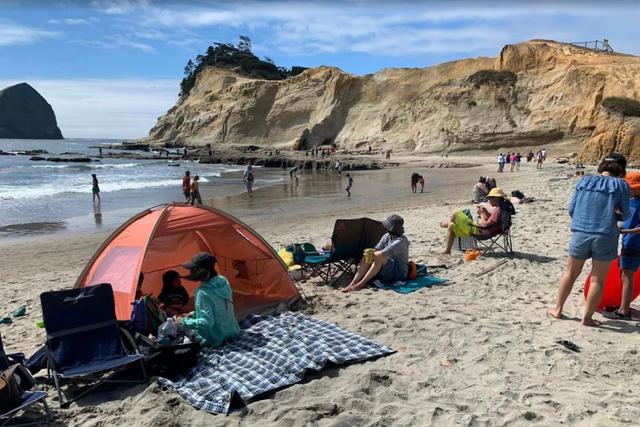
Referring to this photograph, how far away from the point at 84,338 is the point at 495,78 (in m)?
50.2

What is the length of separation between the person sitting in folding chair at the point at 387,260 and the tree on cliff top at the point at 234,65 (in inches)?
3375

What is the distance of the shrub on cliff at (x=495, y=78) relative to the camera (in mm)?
48375

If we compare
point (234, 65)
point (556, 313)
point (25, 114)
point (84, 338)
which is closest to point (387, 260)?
point (556, 313)

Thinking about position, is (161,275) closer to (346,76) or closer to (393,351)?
(393,351)

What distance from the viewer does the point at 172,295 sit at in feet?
18.7

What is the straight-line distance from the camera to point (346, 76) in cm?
6400

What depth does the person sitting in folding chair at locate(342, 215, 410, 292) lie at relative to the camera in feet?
21.4

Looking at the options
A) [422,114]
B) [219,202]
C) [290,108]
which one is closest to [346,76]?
[290,108]

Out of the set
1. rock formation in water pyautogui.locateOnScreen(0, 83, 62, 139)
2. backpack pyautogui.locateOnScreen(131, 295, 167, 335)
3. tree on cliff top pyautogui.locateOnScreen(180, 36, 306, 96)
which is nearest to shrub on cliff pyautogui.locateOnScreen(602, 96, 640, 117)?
backpack pyautogui.locateOnScreen(131, 295, 167, 335)

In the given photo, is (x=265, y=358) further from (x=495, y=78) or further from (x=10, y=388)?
(x=495, y=78)

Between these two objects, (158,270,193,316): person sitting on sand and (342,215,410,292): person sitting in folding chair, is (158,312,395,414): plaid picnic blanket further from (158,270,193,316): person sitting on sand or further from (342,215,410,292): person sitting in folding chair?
(342,215,410,292): person sitting in folding chair

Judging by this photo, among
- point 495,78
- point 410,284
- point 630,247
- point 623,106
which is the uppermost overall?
point 495,78

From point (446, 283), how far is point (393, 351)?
2321mm

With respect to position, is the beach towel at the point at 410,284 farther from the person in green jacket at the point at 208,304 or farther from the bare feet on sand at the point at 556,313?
the person in green jacket at the point at 208,304
